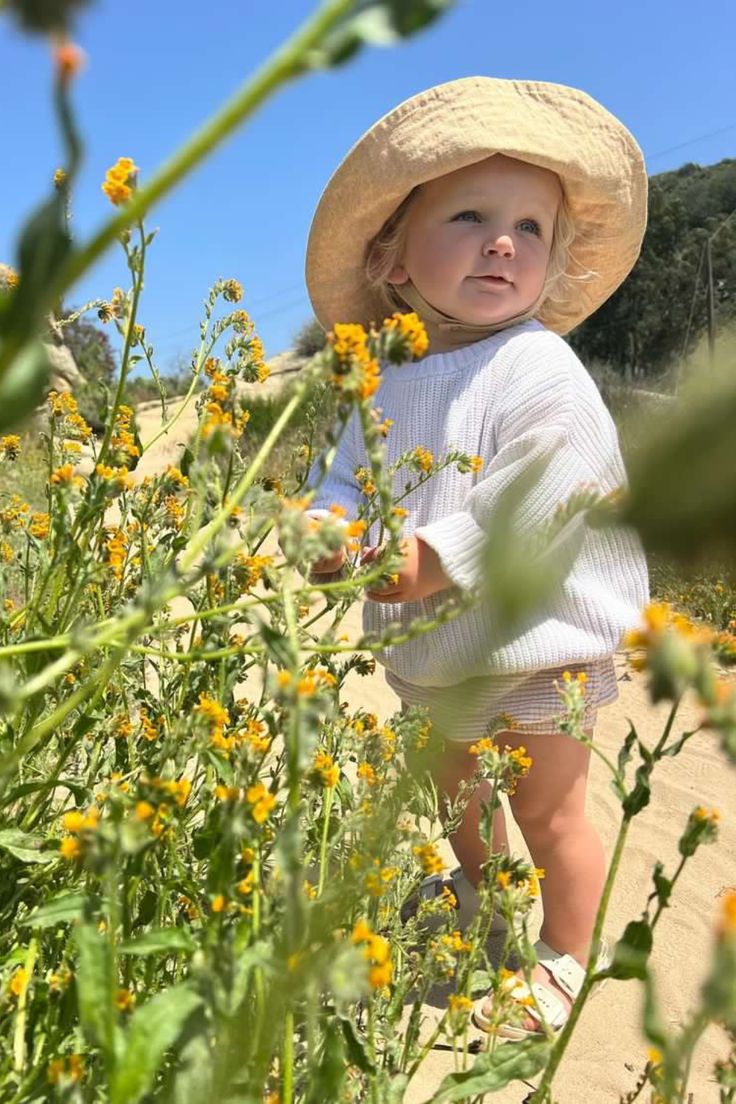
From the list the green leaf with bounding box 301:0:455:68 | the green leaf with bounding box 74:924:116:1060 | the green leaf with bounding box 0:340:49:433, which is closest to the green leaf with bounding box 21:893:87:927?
the green leaf with bounding box 74:924:116:1060

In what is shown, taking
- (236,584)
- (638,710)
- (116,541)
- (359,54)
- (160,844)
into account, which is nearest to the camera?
(359,54)

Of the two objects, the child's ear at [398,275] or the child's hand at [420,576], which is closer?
the child's hand at [420,576]

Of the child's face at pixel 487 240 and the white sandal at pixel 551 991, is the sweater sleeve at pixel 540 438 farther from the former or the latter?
the white sandal at pixel 551 991

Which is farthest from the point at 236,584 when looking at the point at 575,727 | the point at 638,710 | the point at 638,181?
the point at 638,710

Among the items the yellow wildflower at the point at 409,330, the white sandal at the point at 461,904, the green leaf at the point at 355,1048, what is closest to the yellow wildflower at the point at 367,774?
the green leaf at the point at 355,1048

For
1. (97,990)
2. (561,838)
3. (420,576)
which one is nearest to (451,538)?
(420,576)

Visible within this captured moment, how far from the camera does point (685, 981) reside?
200 cm

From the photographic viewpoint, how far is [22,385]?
0.32 m

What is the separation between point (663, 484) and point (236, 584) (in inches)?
45.7

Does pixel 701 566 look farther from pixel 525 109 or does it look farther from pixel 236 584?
pixel 525 109

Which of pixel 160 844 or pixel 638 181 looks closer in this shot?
pixel 160 844

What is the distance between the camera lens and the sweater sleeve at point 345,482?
1.91m

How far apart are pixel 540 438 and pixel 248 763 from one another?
90cm

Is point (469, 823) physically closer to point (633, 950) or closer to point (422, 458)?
point (422, 458)
